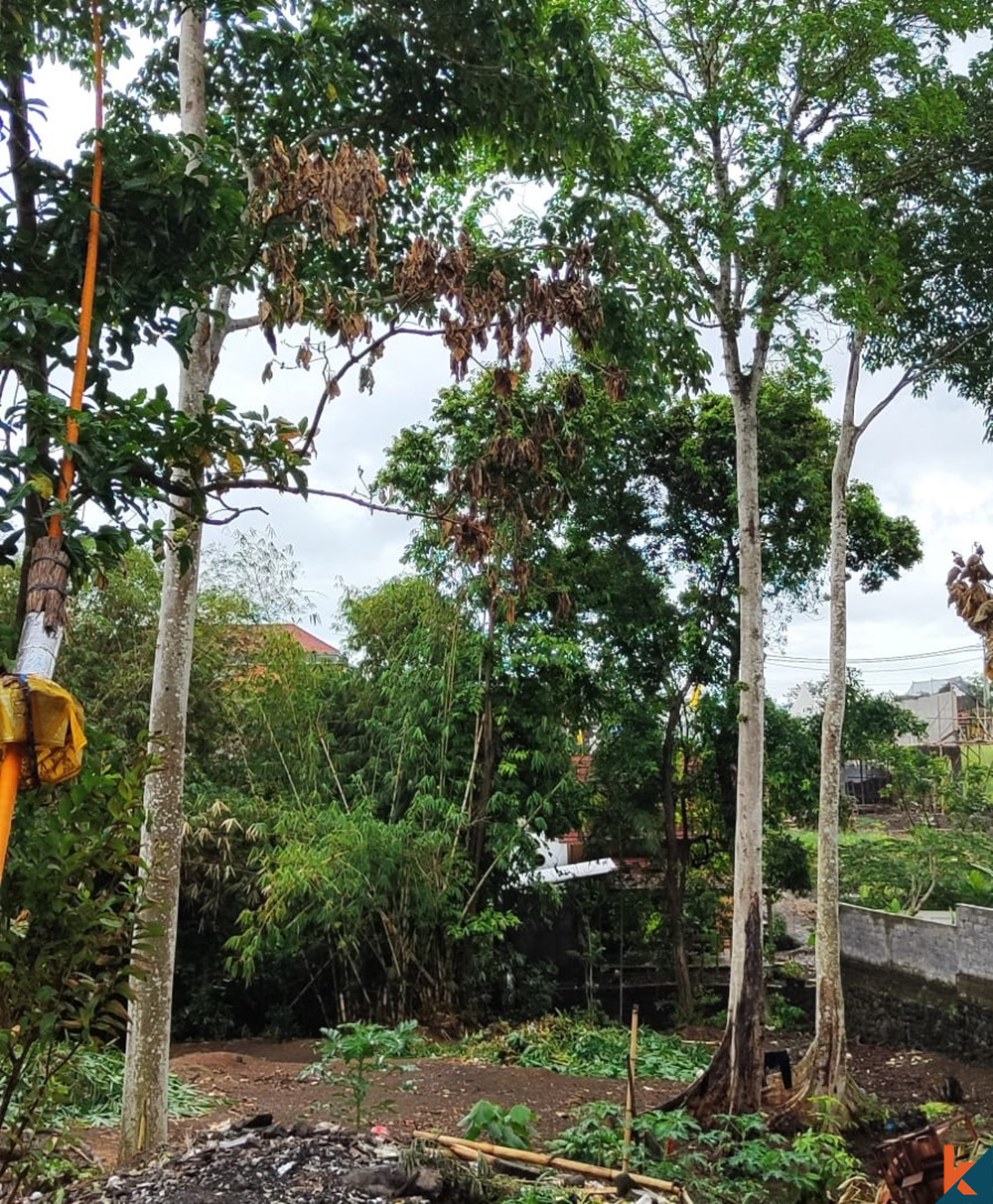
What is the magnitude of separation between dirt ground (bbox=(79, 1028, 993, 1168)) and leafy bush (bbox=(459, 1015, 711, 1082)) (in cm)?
31

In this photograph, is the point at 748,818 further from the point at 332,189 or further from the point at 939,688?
the point at 939,688

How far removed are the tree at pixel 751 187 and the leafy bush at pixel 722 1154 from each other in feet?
1.28

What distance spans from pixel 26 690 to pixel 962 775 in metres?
11.5

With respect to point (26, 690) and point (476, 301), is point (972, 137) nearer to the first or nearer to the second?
point (476, 301)

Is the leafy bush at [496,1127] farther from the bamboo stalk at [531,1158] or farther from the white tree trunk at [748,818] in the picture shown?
the white tree trunk at [748,818]

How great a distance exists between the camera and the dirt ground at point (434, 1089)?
15.7 feet

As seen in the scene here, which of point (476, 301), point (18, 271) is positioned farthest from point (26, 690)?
point (476, 301)

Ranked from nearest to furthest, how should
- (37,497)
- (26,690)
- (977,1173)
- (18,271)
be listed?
(26,690) < (37,497) < (977,1173) < (18,271)

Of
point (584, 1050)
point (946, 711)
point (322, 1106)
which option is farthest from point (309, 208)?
point (946, 711)

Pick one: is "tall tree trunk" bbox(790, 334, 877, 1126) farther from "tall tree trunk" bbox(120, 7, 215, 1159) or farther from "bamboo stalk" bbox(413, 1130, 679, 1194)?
"tall tree trunk" bbox(120, 7, 215, 1159)

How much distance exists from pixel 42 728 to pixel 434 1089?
4.97 meters

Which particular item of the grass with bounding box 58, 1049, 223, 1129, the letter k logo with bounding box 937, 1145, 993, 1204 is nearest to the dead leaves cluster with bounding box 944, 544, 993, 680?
the letter k logo with bounding box 937, 1145, 993, 1204

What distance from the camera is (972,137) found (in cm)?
652

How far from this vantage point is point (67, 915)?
2092mm
